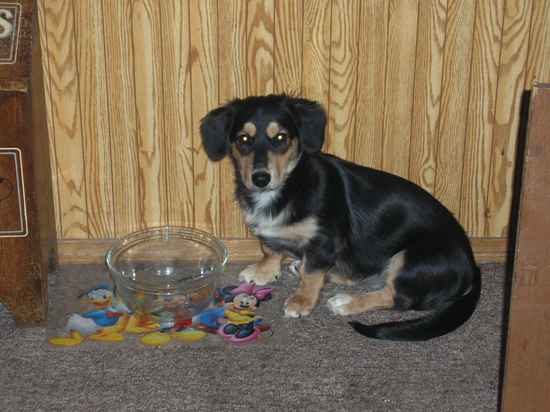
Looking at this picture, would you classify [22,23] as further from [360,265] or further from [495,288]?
[495,288]

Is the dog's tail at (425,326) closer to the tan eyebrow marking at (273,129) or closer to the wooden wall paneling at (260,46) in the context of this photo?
the tan eyebrow marking at (273,129)

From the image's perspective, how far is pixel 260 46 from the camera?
2.72m

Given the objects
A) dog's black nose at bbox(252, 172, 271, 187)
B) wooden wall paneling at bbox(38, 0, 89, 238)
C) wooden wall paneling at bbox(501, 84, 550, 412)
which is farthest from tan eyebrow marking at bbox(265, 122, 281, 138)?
wooden wall paneling at bbox(501, 84, 550, 412)

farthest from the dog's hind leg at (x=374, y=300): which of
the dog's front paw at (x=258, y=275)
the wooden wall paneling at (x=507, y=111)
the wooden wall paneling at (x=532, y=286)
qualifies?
the wooden wall paneling at (x=532, y=286)

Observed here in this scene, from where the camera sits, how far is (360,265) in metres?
2.73

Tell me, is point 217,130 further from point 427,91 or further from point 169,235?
point 427,91

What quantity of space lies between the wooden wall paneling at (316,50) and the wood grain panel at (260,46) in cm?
12

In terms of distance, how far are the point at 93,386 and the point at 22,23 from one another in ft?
3.70

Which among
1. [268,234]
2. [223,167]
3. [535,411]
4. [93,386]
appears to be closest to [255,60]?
[223,167]

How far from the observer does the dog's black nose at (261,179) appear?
2.43 meters

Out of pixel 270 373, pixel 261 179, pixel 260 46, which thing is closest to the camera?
pixel 270 373

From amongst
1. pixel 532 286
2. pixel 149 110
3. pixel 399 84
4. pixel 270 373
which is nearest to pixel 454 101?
pixel 399 84

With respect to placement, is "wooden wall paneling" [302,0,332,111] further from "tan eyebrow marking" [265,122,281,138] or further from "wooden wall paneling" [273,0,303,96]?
"tan eyebrow marking" [265,122,281,138]

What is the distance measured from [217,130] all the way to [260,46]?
0.38 metres
